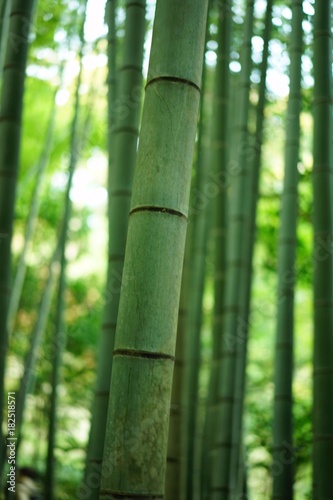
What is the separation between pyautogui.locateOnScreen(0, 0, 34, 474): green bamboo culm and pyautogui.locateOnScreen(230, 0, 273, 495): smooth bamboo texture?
1211 millimetres

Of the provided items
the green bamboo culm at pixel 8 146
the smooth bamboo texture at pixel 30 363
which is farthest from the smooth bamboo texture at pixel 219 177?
the green bamboo culm at pixel 8 146

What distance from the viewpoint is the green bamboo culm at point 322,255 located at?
2047mm

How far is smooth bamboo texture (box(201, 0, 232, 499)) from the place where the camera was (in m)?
3.06

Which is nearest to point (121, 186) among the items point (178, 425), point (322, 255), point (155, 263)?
point (155, 263)

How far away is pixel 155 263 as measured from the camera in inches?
55.3

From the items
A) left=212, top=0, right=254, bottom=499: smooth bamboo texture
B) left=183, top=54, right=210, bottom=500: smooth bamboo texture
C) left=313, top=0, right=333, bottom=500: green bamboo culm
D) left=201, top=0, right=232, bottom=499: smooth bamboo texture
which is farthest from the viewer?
left=183, top=54, right=210, bottom=500: smooth bamboo texture

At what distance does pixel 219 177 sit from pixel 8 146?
1395mm

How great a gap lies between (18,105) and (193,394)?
203 centimetres

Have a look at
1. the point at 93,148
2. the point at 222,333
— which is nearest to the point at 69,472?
the point at 93,148

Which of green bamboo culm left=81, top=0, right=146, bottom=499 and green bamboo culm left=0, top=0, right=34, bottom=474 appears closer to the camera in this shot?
green bamboo culm left=81, top=0, right=146, bottom=499

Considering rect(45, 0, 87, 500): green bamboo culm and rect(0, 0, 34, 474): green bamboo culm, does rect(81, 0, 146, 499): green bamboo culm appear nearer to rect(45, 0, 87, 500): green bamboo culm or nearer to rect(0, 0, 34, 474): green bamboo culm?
rect(0, 0, 34, 474): green bamboo culm

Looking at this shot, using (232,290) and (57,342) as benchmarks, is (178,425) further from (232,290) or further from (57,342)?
(57,342)

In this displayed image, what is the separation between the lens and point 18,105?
220 centimetres

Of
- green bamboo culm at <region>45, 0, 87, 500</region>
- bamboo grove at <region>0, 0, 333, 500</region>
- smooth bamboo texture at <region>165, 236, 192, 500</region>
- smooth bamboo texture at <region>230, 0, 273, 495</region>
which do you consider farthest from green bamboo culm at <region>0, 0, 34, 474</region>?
green bamboo culm at <region>45, 0, 87, 500</region>
